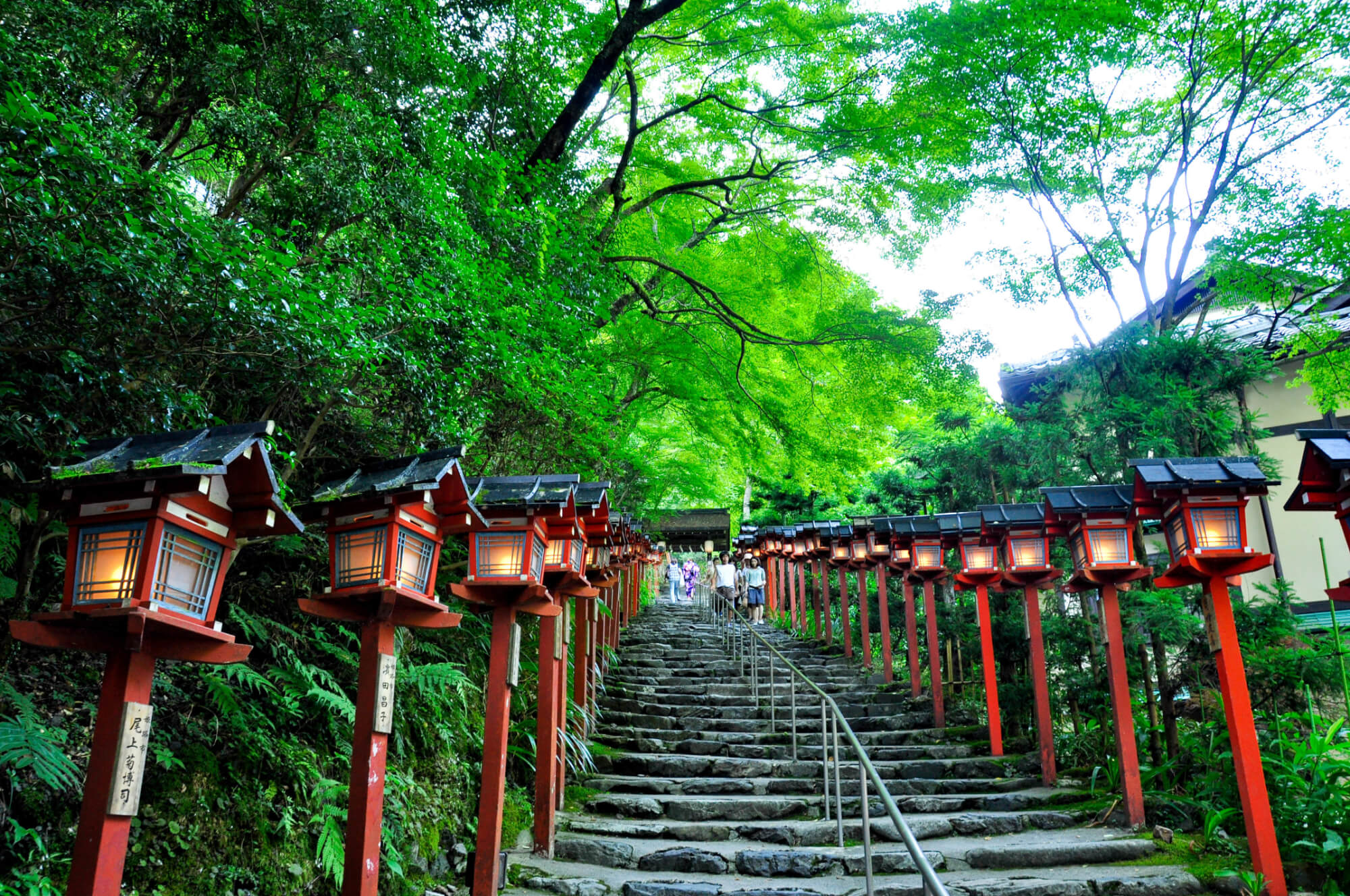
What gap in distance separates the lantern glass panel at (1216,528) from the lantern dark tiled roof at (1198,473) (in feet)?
0.82

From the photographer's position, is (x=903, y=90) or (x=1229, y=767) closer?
(x=1229, y=767)

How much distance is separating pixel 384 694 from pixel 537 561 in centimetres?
195

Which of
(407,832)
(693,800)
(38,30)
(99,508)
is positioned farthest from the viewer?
(693,800)

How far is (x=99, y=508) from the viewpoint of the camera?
3.39 metres

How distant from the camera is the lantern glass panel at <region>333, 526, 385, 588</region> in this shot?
4613mm

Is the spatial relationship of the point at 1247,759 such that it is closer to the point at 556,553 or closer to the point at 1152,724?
the point at 1152,724

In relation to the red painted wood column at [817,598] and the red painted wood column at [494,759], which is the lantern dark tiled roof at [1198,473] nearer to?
the red painted wood column at [494,759]

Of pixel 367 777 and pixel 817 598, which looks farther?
pixel 817 598

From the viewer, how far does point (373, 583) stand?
→ 4.57 meters

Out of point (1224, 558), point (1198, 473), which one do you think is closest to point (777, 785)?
point (1224, 558)

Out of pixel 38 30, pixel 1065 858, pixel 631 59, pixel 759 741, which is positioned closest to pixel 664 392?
pixel 631 59

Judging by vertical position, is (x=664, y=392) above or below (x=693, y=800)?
above

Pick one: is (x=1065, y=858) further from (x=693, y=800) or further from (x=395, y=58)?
(x=395, y=58)

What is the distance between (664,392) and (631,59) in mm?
6826
